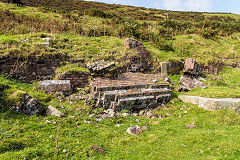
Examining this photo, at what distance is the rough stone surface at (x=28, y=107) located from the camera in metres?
5.26

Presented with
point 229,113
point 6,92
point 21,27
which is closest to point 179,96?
point 229,113

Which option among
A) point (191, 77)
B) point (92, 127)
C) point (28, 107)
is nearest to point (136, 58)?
point (191, 77)

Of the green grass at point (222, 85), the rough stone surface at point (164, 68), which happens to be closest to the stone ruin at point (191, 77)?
the green grass at point (222, 85)

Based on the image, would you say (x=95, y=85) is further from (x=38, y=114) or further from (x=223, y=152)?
(x=223, y=152)

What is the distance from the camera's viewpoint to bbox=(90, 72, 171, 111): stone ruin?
671cm

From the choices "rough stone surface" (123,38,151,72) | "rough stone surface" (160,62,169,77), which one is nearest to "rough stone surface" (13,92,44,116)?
"rough stone surface" (123,38,151,72)

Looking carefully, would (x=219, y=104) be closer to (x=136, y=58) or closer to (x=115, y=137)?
(x=115, y=137)

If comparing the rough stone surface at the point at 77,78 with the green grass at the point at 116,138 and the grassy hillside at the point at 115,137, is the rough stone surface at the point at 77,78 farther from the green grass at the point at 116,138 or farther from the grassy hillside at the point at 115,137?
the green grass at the point at 116,138

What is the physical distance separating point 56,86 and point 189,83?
8295mm

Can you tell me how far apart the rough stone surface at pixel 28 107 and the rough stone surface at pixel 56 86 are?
1605 millimetres

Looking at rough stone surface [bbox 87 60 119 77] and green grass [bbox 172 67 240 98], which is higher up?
rough stone surface [bbox 87 60 119 77]

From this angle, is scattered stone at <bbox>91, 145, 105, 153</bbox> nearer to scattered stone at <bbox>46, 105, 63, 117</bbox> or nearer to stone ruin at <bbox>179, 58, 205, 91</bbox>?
scattered stone at <bbox>46, 105, 63, 117</bbox>

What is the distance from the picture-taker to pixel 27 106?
538 centimetres

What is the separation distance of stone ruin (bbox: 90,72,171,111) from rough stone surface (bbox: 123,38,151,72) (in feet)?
9.41
